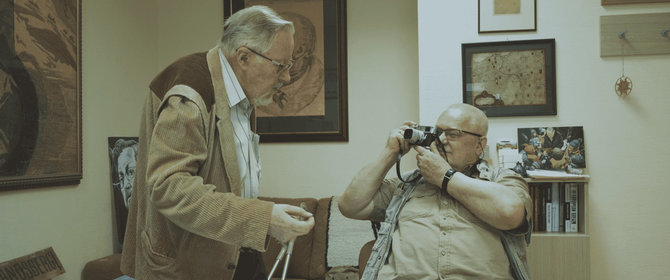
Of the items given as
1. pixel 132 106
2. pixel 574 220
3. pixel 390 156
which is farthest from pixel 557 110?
pixel 132 106

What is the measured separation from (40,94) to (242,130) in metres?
1.64

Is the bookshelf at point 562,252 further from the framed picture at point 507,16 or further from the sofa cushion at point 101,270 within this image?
the sofa cushion at point 101,270

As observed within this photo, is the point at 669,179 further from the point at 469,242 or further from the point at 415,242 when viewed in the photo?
the point at 415,242

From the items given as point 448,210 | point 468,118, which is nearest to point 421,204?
point 448,210

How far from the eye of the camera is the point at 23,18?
7.37ft

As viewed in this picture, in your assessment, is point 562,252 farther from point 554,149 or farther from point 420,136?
point 420,136

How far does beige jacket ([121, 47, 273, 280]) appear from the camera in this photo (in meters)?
0.98

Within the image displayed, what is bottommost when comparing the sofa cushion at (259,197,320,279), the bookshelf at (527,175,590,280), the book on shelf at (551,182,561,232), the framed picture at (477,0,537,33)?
the sofa cushion at (259,197,320,279)

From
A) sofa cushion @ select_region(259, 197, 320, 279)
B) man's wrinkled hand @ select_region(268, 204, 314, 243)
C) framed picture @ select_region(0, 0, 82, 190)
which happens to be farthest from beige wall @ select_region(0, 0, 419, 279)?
man's wrinkled hand @ select_region(268, 204, 314, 243)

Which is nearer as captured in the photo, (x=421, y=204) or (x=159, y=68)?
(x=421, y=204)

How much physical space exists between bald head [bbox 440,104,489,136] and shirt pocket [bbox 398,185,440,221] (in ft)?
1.03

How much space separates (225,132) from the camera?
1147 mm

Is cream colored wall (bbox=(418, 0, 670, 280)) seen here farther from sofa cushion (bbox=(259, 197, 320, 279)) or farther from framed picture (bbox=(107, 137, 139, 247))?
framed picture (bbox=(107, 137, 139, 247))

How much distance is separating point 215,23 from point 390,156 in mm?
2113
